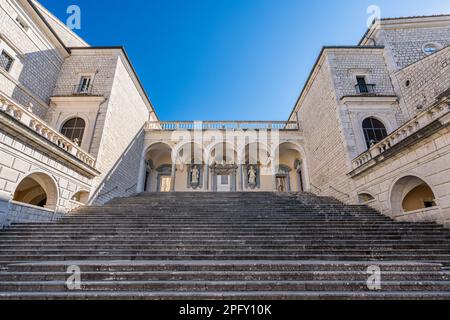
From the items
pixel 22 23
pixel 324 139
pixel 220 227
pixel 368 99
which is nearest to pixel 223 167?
pixel 324 139

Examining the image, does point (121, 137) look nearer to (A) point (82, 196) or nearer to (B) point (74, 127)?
(B) point (74, 127)

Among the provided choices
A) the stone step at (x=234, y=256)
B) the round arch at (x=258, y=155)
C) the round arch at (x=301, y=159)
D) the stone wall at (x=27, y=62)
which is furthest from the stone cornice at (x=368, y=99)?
the stone wall at (x=27, y=62)

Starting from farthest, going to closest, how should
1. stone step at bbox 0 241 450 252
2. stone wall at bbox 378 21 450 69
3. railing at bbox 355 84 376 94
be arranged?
stone wall at bbox 378 21 450 69
railing at bbox 355 84 376 94
stone step at bbox 0 241 450 252

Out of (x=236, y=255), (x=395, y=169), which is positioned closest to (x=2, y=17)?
(x=236, y=255)

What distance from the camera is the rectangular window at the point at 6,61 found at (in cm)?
885

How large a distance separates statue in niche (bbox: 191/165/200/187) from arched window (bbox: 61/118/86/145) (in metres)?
8.48

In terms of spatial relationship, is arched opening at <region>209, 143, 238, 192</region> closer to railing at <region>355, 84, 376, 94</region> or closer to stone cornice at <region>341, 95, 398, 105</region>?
stone cornice at <region>341, 95, 398, 105</region>

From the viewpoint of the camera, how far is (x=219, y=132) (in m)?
16.2

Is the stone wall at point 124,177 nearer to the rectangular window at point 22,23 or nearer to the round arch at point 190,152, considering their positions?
the round arch at point 190,152

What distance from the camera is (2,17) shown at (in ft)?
28.6

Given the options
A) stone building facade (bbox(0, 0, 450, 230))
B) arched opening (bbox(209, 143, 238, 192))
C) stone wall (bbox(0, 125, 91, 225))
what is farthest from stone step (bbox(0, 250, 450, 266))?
arched opening (bbox(209, 143, 238, 192))

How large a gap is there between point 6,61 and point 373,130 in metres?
18.7

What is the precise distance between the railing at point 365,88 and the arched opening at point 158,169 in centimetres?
1406

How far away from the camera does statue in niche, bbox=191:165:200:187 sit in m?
17.0
